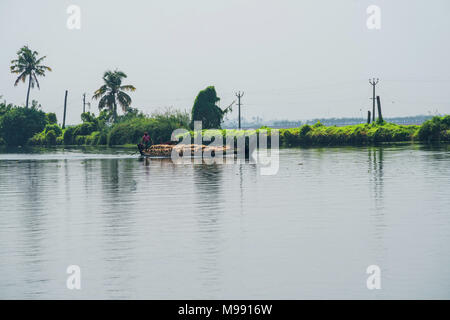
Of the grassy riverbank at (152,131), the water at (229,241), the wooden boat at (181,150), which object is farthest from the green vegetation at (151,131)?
the water at (229,241)

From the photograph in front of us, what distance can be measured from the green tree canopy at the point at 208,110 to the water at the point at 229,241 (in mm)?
53006

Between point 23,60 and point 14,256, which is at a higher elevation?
point 23,60

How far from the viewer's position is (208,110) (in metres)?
73.3

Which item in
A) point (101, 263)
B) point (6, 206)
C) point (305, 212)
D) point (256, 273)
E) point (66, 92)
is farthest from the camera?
point (66, 92)

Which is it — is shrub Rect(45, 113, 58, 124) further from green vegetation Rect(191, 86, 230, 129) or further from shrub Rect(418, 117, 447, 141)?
shrub Rect(418, 117, 447, 141)

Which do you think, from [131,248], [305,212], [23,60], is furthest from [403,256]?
[23,60]

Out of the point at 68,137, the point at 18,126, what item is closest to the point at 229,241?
the point at 68,137

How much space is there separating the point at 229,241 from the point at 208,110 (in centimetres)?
6315

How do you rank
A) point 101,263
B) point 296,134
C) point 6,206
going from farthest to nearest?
point 296,134
point 6,206
point 101,263

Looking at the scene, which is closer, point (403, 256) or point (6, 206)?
point (403, 256)

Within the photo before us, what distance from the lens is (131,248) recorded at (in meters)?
10.1

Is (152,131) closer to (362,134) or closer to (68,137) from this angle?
(362,134)
